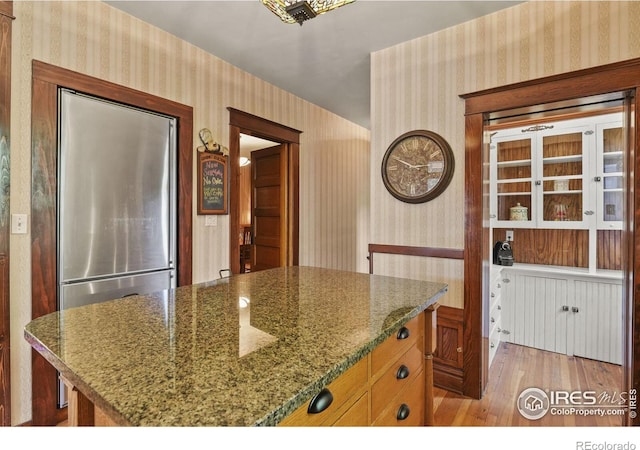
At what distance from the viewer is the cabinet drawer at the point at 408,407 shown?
1.07 meters

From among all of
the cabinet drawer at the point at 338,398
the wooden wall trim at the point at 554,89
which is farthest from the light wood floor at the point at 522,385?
the wooden wall trim at the point at 554,89

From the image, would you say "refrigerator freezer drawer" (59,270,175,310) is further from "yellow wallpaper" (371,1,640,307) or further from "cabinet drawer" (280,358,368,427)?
"cabinet drawer" (280,358,368,427)

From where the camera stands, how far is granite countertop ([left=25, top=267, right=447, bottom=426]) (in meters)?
0.55

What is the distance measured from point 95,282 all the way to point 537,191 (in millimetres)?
3857

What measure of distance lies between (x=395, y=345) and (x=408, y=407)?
0.30 metres

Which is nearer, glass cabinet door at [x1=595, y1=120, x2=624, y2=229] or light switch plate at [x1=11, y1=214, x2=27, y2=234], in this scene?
light switch plate at [x1=11, y1=214, x2=27, y2=234]

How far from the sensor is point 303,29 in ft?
7.55

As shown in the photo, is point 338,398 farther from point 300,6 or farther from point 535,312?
point 535,312

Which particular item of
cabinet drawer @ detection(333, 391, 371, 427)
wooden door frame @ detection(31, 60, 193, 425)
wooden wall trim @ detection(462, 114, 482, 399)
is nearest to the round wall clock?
wooden wall trim @ detection(462, 114, 482, 399)

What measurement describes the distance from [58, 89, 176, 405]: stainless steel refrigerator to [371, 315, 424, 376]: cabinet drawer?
1893mm

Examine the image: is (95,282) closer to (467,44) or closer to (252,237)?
(252,237)

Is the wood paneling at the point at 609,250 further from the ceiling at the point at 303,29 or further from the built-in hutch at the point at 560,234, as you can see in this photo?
the ceiling at the point at 303,29
